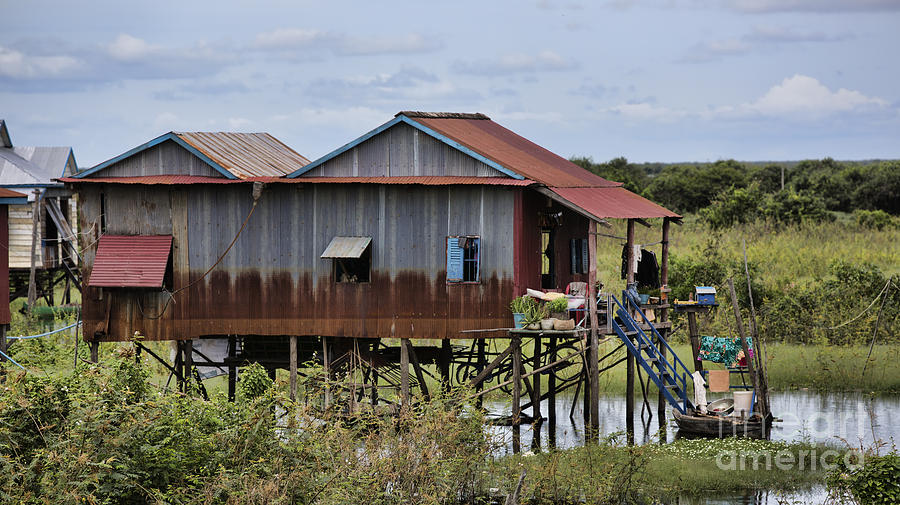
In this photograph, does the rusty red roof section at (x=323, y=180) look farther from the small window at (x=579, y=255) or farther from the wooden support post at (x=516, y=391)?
the small window at (x=579, y=255)

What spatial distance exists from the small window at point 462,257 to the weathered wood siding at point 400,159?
129 centimetres

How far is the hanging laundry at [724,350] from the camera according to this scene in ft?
81.1

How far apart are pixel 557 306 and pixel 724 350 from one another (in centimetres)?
519

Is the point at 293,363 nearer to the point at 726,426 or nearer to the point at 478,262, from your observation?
the point at 478,262

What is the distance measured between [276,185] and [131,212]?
3200 millimetres

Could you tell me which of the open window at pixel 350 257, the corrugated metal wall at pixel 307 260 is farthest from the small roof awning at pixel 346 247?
the corrugated metal wall at pixel 307 260

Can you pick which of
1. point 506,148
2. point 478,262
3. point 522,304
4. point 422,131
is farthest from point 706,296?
point 422,131

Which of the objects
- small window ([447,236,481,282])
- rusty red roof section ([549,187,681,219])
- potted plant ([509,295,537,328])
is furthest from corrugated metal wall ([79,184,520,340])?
rusty red roof section ([549,187,681,219])

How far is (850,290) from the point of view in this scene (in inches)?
1330

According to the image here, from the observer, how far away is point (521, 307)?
21422mm

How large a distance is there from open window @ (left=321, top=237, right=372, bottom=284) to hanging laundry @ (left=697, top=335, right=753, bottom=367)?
7.63 metres

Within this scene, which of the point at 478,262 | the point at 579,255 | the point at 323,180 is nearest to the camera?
the point at 478,262

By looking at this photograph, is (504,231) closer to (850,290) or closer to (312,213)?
(312,213)

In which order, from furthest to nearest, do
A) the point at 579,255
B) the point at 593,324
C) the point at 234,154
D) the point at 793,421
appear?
the point at 579,255 < the point at 793,421 < the point at 234,154 < the point at 593,324
